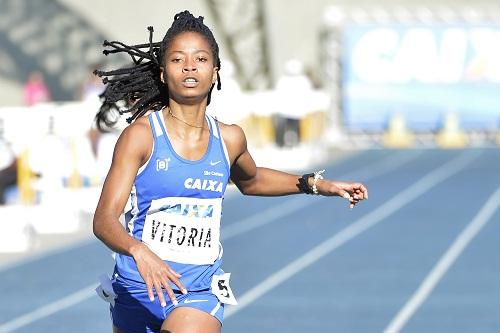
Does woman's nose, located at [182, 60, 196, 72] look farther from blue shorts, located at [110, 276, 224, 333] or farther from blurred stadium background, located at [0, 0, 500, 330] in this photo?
blurred stadium background, located at [0, 0, 500, 330]

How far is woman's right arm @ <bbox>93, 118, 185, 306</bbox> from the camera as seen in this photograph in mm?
4539

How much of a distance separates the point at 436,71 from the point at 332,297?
21.3m

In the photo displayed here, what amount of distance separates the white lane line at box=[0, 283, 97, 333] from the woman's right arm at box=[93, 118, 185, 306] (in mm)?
4464

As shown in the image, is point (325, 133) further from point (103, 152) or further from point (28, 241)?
point (28, 241)

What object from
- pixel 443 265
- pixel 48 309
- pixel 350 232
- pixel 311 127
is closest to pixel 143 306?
pixel 48 309

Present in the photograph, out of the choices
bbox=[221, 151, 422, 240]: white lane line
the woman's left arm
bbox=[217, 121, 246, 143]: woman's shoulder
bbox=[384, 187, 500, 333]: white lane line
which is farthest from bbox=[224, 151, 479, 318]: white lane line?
bbox=[217, 121, 246, 143]: woman's shoulder

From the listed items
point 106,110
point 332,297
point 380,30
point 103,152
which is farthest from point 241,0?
point 106,110

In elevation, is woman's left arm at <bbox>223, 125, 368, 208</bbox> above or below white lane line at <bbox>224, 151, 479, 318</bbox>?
above

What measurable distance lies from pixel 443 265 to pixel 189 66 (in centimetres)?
760

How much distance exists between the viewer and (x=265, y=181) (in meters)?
5.76

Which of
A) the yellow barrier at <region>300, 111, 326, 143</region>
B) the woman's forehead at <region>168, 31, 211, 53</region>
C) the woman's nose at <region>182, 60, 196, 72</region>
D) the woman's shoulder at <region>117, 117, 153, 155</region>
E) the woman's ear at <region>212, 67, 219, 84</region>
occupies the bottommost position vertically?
the yellow barrier at <region>300, 111, 326, 143</region>

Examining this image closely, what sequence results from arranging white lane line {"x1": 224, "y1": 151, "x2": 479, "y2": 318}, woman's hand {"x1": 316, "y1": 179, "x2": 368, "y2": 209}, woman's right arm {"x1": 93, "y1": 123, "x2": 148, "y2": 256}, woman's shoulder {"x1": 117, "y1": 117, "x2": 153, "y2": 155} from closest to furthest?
woman's right arm {"x1": 93, "y1": 123, "x2": 148, "y2": 256}
woman's shoulder {"x1": 117, "y1": 117, "x2": 153, "y2": 155}
woman's hand {"x1": 316, "y1": 179, "x2": 368, "y2": 209}
white lane line {"x1": 224, "y1": 151, "x2": 479, "y2": 318}

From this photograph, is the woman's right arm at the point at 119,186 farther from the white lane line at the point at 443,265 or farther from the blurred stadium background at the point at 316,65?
the blurred stadium background at the point at 316,65

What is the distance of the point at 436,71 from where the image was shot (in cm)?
3148
